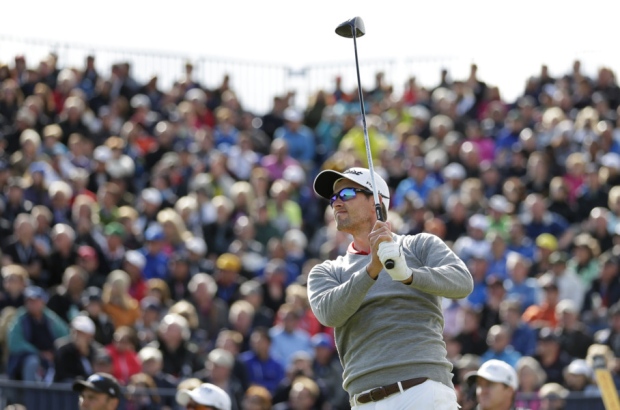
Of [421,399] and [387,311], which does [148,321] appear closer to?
[387,311]

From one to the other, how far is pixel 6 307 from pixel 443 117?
31.5ft

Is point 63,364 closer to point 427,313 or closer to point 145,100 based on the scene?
point 427,313

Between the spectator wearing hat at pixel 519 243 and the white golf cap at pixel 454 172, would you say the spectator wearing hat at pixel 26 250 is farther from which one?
the white golf cap at pixel 454 172

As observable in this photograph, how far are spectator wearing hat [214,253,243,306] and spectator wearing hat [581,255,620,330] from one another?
4082mm

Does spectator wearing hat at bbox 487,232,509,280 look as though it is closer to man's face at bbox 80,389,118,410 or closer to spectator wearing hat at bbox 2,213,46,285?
spectator wearing hat at bbox 2,213,46,285

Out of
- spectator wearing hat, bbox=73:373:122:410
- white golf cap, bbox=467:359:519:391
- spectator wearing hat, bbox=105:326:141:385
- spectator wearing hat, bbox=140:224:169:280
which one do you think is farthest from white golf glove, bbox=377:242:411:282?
spectator wearing hat, bbox=140:224:169:280

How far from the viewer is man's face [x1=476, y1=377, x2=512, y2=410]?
29.6 feet

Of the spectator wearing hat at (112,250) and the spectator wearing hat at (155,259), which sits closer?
the spectator wearing hat at (112,250)

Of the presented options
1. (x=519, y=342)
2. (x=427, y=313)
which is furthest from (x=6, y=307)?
(x=427, y=313)

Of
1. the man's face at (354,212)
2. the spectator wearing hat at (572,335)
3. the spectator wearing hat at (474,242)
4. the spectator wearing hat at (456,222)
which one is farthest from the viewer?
the spectator wearing hat at (456,222)

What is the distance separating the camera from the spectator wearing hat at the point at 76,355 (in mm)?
12852

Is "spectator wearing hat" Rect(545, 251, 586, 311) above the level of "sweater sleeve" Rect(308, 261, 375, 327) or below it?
above

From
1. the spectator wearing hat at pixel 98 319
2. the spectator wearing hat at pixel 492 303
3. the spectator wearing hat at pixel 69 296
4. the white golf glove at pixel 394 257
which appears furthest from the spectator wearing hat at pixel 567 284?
the white golf glove at pixel 394 257

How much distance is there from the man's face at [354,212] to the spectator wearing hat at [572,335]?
8063 mm
